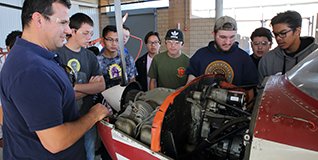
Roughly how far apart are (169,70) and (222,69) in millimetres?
782

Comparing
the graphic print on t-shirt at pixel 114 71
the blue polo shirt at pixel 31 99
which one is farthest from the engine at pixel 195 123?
the graphic print on t-shirt at pixel 114 71

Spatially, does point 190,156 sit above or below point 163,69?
below

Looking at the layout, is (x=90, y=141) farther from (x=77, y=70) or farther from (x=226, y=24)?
(x=226, y=24)

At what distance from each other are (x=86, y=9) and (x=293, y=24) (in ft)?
25.2

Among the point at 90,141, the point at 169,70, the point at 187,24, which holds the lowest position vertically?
the point at 90,141

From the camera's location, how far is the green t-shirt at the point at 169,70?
2768mm

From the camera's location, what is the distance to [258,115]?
3.04ft

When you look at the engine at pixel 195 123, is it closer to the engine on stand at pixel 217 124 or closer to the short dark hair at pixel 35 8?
the engine on stand at pixel 217 124

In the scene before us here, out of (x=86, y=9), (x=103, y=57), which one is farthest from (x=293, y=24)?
(x=86, y=9)

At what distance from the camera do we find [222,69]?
215 centimetres

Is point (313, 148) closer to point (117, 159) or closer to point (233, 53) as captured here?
point (117, 159)

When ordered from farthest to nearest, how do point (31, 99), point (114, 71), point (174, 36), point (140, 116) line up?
point (174, 36), point (114, 71), point (140, 116), point (31, 99)

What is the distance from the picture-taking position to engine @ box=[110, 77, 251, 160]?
46.5 inches

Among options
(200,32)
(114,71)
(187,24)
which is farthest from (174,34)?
(187,24)
